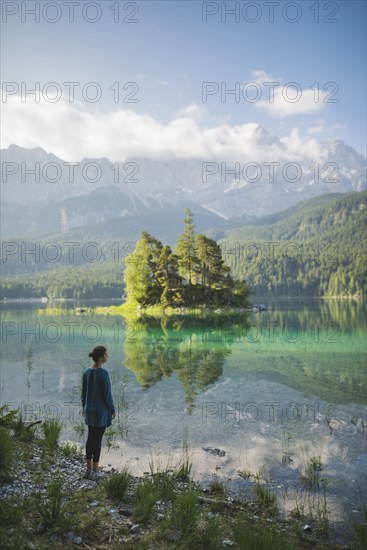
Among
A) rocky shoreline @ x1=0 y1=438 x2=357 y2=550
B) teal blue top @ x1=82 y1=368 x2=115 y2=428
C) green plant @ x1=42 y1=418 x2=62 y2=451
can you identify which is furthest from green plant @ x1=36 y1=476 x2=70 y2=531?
green plant @ x1=42 y1=418 x2=62 y2=451

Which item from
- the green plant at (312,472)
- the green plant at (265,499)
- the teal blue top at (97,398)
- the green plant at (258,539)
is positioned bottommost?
the green plant at (312,472)

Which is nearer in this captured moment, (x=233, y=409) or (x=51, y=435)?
(x=51, y=435)

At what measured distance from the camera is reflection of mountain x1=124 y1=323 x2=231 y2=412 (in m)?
22.2

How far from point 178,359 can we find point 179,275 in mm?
48639

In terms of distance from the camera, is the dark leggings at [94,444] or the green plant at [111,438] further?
the green plant at [111,438]

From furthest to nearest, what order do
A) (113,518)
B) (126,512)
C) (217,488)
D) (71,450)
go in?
(71,450)
(217,488)
(126,512)
(113,518)

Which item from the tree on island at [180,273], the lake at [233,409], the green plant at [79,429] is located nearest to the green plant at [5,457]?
the lake at [233,409]

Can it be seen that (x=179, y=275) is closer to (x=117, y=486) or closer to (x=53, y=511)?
(x=117, y=486)

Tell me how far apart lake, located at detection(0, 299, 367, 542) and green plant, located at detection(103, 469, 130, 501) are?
2.37 m

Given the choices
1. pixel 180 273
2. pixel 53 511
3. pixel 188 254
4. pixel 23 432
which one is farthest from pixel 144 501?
pixel 180 273

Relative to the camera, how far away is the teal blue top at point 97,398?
9.69m

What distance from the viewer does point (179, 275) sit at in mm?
77250

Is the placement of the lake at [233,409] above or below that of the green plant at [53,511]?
below

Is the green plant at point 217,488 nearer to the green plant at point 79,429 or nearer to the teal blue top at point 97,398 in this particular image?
the teal blue top at point 97,398
